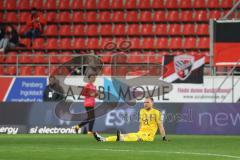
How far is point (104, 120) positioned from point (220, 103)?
4.61m

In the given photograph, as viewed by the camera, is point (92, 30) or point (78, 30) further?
point (78, 30)

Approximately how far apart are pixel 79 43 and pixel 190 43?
550 cm

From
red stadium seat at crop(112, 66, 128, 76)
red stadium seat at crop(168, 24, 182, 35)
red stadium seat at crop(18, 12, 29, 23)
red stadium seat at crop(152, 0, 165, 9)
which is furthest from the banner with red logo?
red stadium seat at crop(18, 12, 29, 23)

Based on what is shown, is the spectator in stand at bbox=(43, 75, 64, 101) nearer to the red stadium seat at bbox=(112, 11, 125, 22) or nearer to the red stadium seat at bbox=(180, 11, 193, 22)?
the red stadium seat at bbox=(112, 11, 125, 22)

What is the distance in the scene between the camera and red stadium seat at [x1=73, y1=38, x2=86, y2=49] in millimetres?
36031

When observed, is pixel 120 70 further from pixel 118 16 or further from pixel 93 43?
pixel 118 16

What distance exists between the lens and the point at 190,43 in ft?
115

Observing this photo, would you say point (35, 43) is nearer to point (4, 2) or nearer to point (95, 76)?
point (4, 2)

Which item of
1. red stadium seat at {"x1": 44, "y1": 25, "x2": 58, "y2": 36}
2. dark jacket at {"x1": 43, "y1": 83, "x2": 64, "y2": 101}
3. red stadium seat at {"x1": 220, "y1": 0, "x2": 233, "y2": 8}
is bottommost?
dark jacket at {"x1": 43, "y1": 83, "x2": 64, "y2": 101}

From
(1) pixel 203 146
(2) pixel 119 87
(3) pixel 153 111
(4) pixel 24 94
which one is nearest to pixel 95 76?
(2) pixel 119 87

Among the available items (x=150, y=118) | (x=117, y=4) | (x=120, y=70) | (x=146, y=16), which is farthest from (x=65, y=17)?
(x=150, y=118)

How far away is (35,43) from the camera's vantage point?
36.4 meters

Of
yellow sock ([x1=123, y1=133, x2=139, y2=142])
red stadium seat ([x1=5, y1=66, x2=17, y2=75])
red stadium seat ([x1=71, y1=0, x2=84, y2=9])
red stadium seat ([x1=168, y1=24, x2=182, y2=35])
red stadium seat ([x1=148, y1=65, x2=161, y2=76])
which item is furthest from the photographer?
red stadium seat ([x1=71, y1=0, x2=84, y2=9])

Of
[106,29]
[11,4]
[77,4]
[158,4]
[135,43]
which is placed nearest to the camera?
[135,43]
